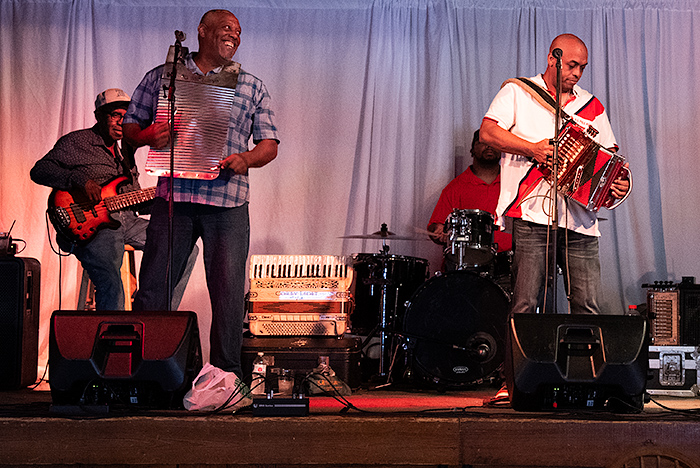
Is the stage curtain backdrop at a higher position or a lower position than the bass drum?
higher

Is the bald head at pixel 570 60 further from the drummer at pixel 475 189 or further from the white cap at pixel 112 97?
the white cap at pixel 112 97

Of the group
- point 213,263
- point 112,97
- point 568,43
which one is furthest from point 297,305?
point 112,97

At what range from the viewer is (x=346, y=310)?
471cm

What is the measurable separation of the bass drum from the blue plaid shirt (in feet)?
4.67

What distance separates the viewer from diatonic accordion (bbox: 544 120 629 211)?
367 cm

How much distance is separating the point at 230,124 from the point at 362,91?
8.47 ft

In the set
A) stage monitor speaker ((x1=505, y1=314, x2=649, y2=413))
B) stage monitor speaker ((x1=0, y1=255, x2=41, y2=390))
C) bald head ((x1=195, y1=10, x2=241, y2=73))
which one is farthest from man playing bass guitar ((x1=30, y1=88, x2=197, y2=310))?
stage monitor speaker ((x1=505, y1=314, x2=649, y2=413))

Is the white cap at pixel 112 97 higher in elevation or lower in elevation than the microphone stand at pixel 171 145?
higher

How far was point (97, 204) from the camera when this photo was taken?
517 cm

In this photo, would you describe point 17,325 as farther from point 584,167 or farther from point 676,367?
point 676,367

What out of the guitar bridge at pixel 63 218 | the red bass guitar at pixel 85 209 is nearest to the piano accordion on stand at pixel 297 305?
the red bass guitar at pixel 85 209

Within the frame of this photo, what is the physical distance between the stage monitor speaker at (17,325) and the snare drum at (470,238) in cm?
267

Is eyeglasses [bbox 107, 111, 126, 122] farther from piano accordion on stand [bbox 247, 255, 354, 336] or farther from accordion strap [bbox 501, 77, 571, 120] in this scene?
accordion strap [bbox 501, 77, 571, 120]

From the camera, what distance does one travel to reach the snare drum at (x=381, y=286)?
496 cm
